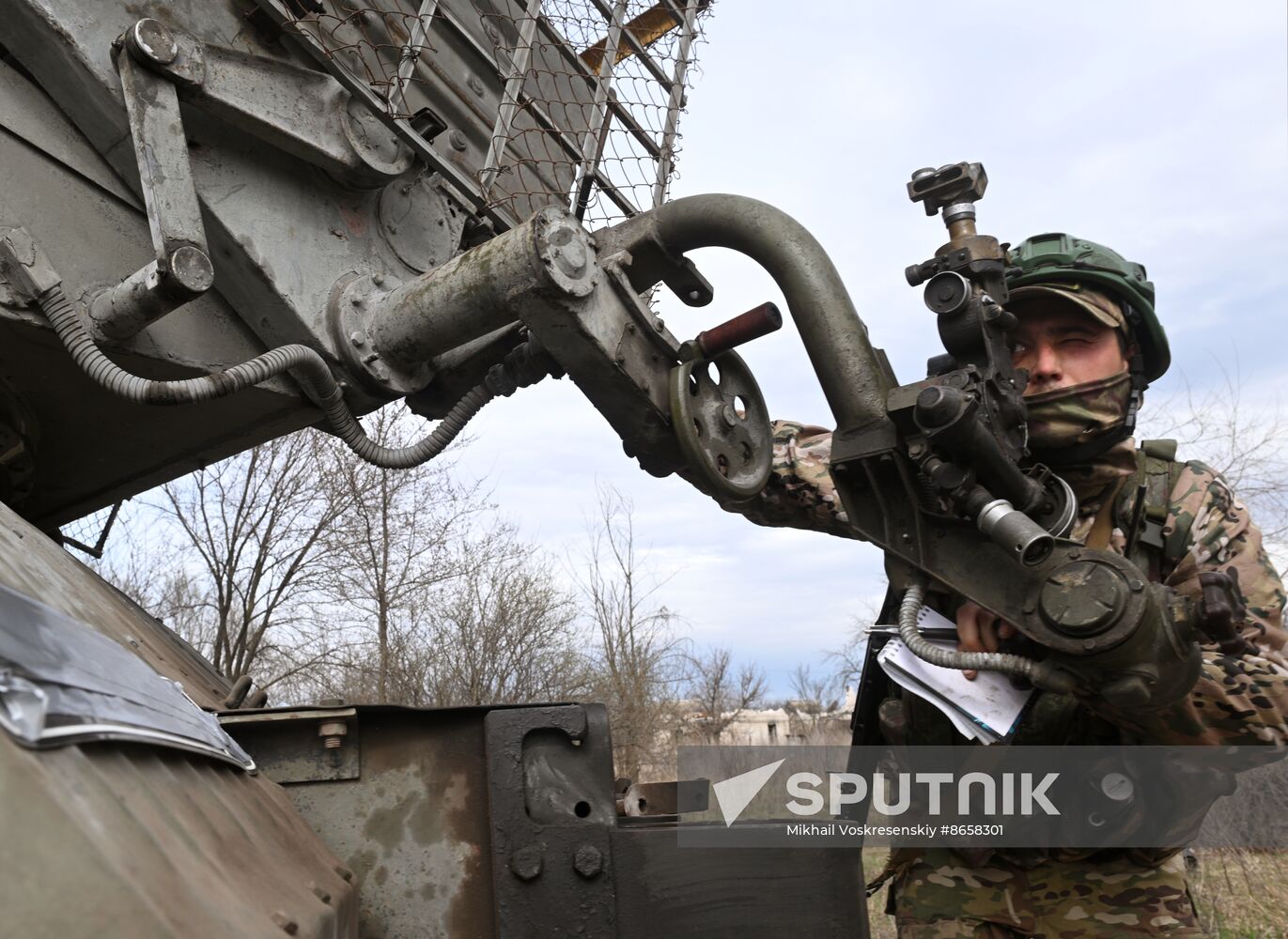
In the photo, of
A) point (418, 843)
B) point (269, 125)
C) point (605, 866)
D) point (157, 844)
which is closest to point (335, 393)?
point (269, 125)

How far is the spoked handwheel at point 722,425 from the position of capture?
2.89m

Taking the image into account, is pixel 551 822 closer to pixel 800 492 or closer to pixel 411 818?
pixel 411 818

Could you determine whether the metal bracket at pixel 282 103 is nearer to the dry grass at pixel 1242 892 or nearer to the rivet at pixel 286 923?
the rivet at pixel 286 923

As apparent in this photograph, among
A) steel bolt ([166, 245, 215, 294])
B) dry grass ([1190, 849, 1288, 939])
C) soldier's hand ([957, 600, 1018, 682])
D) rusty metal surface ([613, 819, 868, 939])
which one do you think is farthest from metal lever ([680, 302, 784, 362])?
dry grass ([1190, 849, 1288, 939])

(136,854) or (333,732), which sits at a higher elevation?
(333,732)

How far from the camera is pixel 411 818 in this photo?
198 cm

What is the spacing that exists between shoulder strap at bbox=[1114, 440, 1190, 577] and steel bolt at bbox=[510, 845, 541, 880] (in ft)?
5.60

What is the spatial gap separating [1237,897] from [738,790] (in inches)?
238

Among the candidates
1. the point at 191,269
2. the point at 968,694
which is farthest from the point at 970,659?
the point at 191,269

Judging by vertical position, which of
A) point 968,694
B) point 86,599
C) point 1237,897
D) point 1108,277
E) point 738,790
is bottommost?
point 1237,897

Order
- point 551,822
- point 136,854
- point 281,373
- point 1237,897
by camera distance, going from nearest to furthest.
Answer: point 136,854
point 551,822
point 281,373
point 1237,897

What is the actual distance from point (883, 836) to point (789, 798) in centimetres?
53

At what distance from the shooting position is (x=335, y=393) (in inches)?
110

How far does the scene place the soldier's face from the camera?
115 inches
